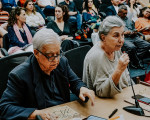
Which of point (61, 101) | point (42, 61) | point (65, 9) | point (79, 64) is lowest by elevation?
point (61, 101)

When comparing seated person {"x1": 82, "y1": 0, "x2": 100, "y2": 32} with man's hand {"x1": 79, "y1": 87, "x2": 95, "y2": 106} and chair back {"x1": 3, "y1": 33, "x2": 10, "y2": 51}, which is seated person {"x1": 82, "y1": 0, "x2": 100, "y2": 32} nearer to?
chair back {"x1": 3, "y1": 33, "x2": 10, "y2": 51}

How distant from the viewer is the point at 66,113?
4.00 ft

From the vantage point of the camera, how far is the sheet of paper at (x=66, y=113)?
118 cm

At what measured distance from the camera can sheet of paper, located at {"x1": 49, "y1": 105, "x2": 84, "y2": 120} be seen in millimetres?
1176

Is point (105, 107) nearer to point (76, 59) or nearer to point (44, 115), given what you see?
point (44, 115)

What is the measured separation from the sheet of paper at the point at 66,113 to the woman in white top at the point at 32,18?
12.0 ft

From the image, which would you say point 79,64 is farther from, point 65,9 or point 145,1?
point 145,1

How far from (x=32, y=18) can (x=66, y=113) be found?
386 cm

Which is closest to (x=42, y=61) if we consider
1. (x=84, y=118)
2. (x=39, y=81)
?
(x=39, y=81)

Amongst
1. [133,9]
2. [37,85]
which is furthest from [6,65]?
[133,9]

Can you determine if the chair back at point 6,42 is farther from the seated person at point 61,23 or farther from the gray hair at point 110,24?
the gray hair at point 110,24

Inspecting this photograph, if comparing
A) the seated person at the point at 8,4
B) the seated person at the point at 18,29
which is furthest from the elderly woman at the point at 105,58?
the seated person at the point at 8,4

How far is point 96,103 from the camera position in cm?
139

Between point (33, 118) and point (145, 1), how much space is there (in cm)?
799
